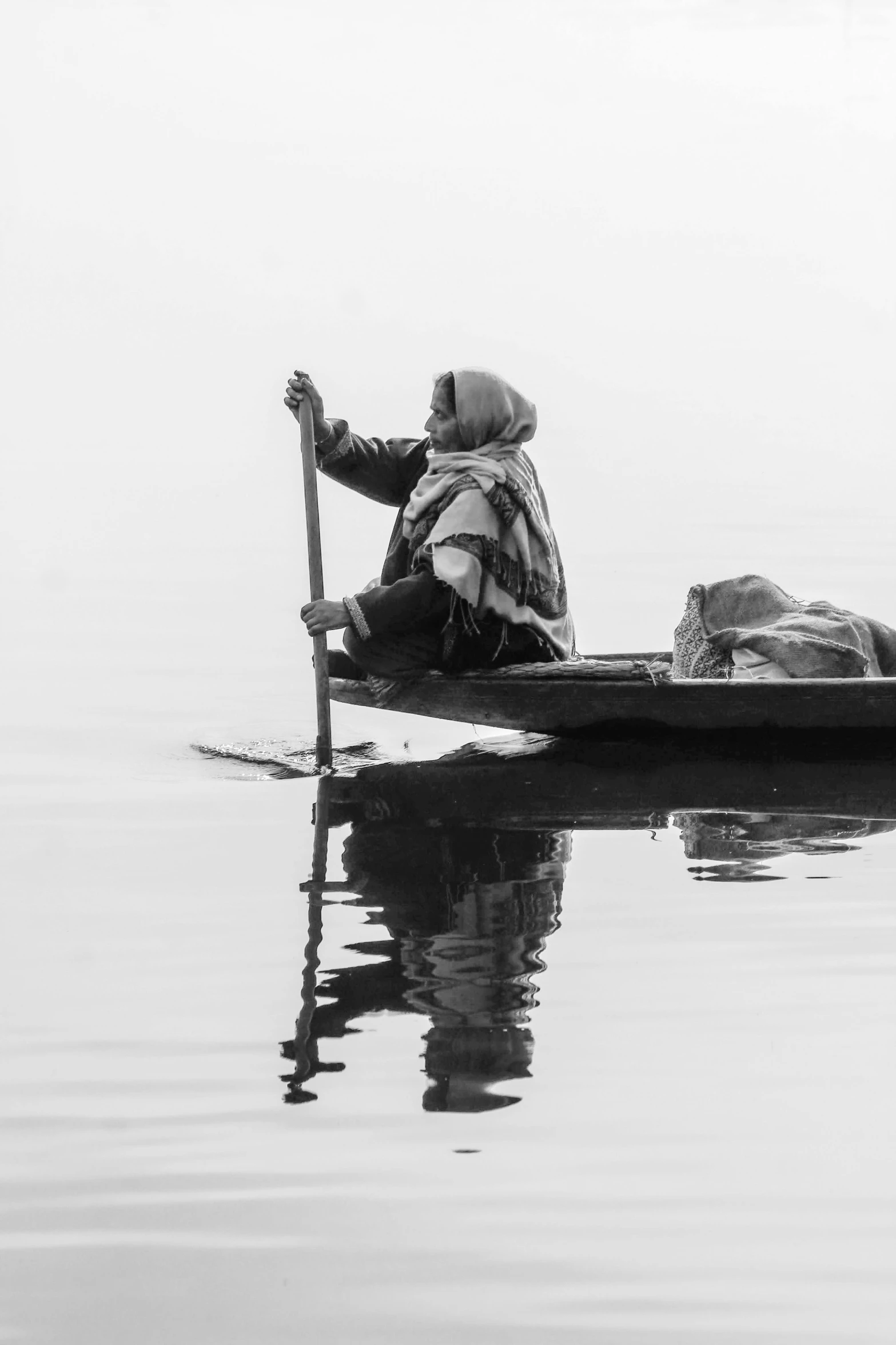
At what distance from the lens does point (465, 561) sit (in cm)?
529

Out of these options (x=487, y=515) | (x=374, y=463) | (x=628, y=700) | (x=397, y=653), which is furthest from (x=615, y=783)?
(x=374, y=463)

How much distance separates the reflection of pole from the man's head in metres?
1.02

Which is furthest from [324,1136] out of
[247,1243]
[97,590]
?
[97,590]

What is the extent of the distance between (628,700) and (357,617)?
820 mm

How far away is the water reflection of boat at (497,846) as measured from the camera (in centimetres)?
330

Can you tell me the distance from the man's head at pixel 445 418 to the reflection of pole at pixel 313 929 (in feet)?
3.35

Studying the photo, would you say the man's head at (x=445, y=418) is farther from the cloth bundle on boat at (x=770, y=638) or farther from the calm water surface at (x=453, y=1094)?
the calm water surface at (x=453, y=1094)

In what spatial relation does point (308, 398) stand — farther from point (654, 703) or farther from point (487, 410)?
point (654, 703)

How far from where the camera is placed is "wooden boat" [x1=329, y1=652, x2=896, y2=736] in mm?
5457

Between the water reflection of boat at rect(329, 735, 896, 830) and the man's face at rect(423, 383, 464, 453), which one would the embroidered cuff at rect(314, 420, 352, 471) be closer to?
the man's face at rect(423, 383, 464, 453)

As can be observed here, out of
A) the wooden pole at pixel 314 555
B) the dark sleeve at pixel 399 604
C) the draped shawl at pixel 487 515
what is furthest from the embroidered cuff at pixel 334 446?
the dark sleeve at pixel 399 604

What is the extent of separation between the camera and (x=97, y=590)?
10695 mm

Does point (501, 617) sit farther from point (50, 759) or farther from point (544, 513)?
point (50, 759)

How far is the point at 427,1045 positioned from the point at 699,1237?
740 millimetres
